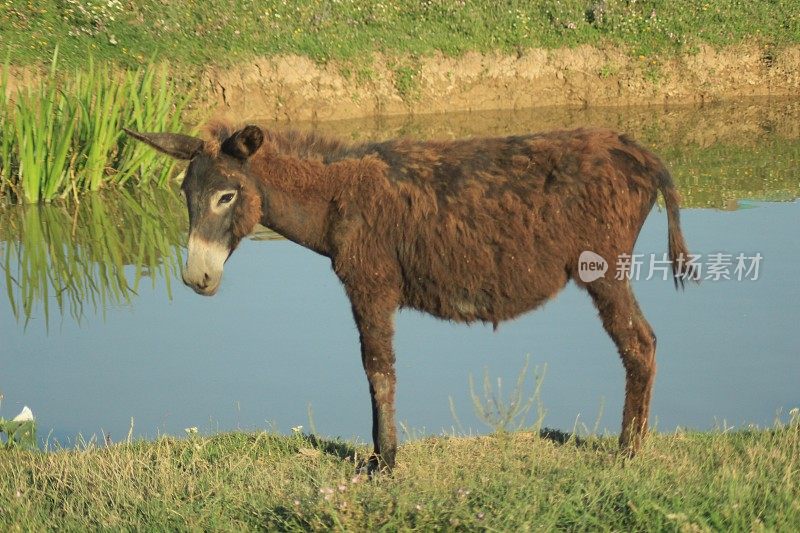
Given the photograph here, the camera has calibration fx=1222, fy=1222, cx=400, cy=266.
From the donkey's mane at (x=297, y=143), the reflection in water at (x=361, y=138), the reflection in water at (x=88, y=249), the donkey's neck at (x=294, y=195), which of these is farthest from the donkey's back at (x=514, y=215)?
the reflection in water at (x=88, y=249)

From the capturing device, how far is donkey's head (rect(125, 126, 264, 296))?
21.6 feet

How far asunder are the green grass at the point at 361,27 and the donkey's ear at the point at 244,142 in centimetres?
1331

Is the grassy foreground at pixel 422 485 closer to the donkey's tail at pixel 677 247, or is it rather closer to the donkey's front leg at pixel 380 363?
the donkey's front leg at pixel 380 363

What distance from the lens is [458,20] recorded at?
2295 cm

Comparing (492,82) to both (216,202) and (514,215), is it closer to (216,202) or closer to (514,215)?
(514,215)

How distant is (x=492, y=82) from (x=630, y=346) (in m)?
15.9

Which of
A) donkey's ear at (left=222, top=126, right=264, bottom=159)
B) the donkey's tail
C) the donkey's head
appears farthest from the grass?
the donkey's tail

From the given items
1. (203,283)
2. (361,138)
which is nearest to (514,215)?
(203,283)

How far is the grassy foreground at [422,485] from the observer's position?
5.20 m

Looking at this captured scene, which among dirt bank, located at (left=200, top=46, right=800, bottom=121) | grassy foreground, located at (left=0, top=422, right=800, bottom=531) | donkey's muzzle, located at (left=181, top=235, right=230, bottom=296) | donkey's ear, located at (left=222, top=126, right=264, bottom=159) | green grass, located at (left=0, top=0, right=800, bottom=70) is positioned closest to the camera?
grassy foreground, located at (left=0, top=422, right=800, bottom=531)

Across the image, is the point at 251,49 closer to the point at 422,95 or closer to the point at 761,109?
the point at 422,95

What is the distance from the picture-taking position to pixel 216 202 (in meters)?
6.59

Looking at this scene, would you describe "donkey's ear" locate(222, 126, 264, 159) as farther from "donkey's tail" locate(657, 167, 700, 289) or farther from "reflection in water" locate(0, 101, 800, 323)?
"donkey's tail" locate(657, 167, 700, 289)

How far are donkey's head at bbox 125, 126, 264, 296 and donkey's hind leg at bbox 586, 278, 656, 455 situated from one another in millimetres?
1961
